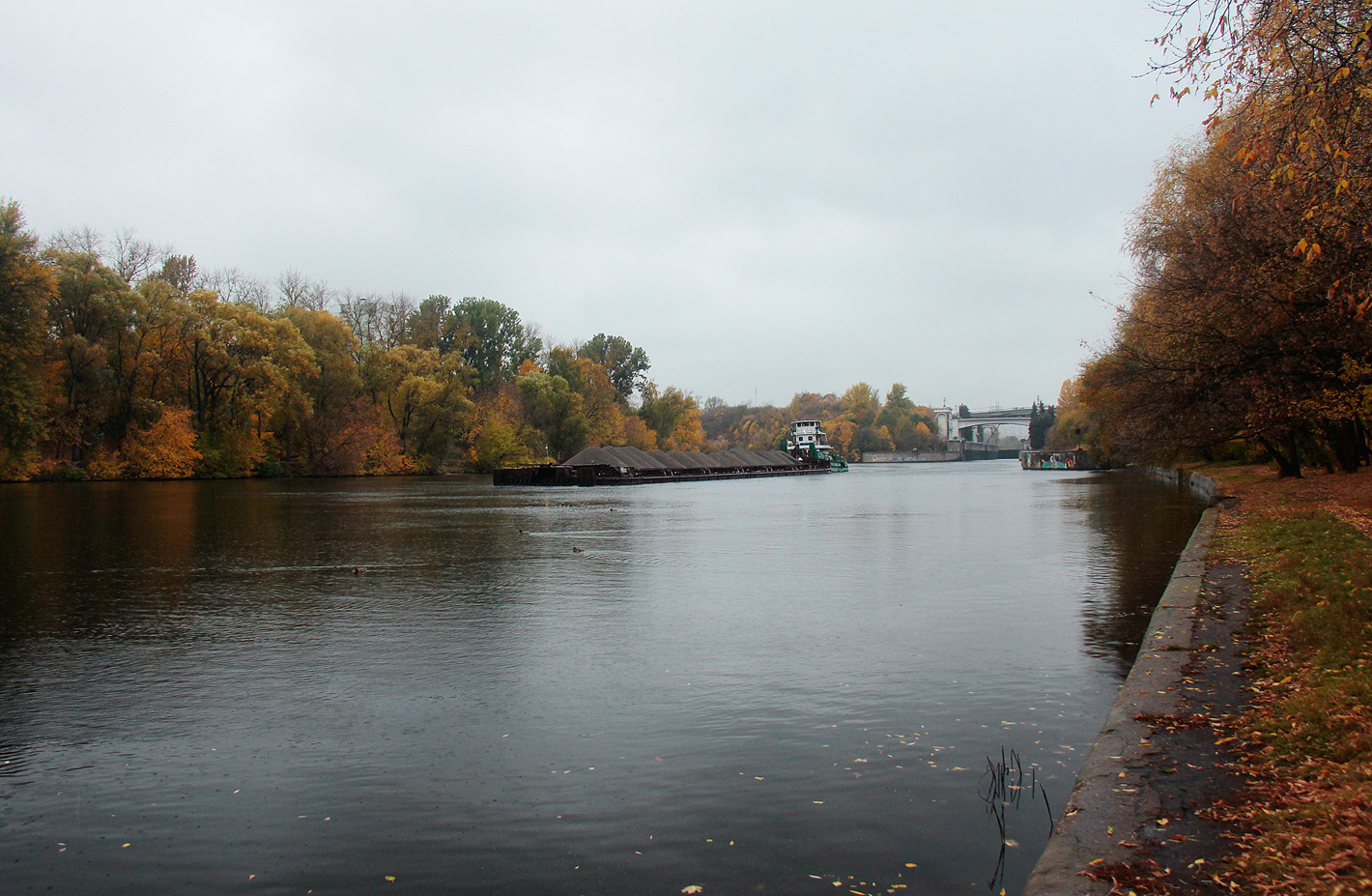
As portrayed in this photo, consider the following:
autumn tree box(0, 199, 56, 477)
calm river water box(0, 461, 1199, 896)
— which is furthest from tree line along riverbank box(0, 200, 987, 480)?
calm river water box(0, 461, 1199, 896)

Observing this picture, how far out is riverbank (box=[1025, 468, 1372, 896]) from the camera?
3895mm

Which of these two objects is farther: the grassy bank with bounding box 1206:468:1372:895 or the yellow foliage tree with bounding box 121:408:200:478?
the yellow foliage tree with bounding box 121:408:200:478

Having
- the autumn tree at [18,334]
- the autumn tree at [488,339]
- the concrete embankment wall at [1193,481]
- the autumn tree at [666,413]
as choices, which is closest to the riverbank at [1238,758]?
the concrete embankment wall at [1193,481]

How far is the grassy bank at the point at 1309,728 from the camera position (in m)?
3.79

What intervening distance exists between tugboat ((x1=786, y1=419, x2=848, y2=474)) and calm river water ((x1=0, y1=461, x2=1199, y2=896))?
9501 cm

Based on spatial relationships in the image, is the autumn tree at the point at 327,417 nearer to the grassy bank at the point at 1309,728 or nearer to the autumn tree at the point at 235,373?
the autumn tree at the point at 235,373

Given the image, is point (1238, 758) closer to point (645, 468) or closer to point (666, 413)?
point (645, 468)

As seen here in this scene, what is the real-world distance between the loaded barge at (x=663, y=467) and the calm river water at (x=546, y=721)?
165ft

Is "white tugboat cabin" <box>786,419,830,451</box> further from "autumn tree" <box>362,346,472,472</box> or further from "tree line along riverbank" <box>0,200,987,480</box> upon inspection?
"autumn tree" <box>362,346,472,472</box>

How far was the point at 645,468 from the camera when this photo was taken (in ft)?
252

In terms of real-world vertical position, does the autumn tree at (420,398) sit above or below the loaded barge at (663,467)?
above

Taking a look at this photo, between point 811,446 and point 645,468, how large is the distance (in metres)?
41.2

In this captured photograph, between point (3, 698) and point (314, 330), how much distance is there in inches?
2972

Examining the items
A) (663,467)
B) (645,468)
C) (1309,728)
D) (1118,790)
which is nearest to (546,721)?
(1118,790)
